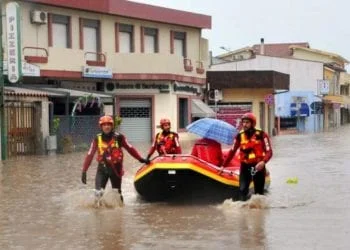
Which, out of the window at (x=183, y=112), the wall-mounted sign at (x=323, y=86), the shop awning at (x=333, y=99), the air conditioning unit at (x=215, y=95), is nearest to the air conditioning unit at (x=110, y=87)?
the window at (x=183, y=112)

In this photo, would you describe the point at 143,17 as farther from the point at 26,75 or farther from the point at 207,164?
the point at 207,164

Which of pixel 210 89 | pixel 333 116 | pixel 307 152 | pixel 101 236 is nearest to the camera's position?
pixel 101 236

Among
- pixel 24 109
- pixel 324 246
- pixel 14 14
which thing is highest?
pixel 14 14

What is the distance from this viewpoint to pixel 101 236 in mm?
9414

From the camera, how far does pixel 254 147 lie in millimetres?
11570

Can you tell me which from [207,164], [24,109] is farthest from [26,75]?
[207,164]

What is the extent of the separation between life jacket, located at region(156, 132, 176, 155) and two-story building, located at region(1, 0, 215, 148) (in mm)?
14786

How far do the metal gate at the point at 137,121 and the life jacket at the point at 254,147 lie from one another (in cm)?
2395

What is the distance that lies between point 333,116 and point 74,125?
Answer: 53.8m

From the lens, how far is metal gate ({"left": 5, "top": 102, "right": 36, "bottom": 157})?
24875 mm

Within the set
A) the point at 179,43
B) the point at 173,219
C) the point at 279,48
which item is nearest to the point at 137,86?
the point at 179,43

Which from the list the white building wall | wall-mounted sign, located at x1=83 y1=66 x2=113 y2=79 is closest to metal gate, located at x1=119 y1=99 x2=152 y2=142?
wall-mounted sign, located at x1=83 y1=66 x2=113 y2=79

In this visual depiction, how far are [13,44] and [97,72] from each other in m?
8.03

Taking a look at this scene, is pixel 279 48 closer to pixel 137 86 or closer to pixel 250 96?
pixel 250 96
